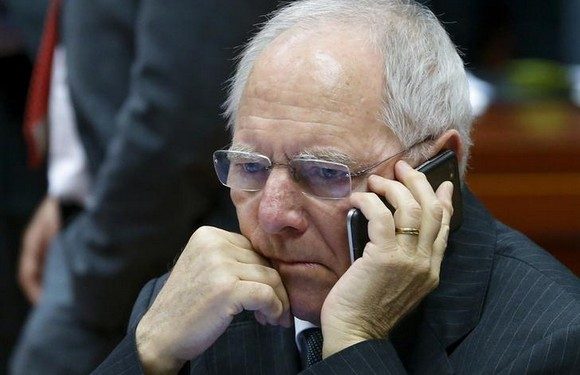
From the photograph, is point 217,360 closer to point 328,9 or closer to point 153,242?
point 328,9

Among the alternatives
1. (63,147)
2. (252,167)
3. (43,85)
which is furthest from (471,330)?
(43,85)

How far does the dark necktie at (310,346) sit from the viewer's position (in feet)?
8.36

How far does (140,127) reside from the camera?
344 centimetres

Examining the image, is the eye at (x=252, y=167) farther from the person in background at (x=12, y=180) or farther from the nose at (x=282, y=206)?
the person in background at (x=12, y=180)

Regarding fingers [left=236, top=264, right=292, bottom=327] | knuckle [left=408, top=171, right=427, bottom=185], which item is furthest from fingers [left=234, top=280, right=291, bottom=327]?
knuckle [left=408, top=171, right=427, bottom=185]

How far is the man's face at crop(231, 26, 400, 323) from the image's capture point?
93.4 inches

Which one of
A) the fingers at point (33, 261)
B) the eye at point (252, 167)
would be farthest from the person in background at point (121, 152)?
the eye at point (252, 167)

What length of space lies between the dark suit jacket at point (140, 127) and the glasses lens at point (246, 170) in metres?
0.85

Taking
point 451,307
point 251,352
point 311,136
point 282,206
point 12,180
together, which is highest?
point 311,136

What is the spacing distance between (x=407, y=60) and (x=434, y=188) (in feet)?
0.79

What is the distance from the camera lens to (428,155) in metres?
2.46

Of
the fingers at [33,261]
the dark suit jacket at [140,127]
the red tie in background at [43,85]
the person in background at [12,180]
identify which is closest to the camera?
the dark suit jacket at [140,127]

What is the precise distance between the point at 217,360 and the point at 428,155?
0.57 m

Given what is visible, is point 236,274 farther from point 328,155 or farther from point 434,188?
point 434,188
